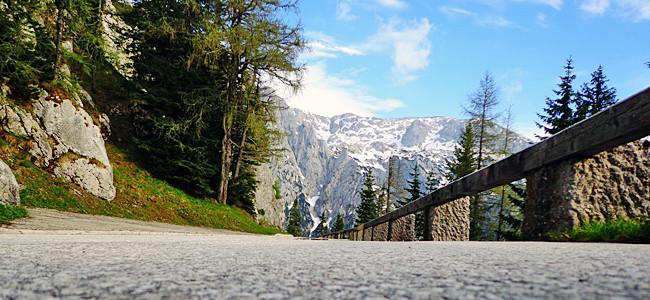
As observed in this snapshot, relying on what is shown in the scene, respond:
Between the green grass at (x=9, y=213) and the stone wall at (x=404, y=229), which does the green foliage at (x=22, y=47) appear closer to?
the green grass at (x=9, y=213)

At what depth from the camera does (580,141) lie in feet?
11.1

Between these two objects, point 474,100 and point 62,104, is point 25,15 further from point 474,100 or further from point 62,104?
point 474,100

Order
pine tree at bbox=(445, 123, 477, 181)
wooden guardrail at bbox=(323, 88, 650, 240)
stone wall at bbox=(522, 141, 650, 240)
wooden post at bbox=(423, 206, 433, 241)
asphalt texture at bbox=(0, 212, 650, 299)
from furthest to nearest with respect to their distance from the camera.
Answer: pine tree at bbox=(445, 123, 477, 181) < wooden post at bbox=(423, 206, 433, 241) < stone wall at bbox=(522, 141, 650, 240) < wooden guardrail at bbox=(323, 88, 650, 240) < asphalt texture at bbox=(0, 212, 650, 299)

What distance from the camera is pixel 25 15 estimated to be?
1455 cm

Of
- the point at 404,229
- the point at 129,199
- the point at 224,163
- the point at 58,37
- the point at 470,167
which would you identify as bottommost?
the point at 129,199

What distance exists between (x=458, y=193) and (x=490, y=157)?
25541 mm

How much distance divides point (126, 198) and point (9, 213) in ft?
26.4

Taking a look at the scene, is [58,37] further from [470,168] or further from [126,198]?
[470,168]

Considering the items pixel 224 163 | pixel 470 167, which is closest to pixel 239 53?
pixel 224 163

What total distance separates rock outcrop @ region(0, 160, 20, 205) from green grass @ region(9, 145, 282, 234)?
5.01ft

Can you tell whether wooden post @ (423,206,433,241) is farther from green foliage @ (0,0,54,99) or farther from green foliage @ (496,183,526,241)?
green foliage @ (496,183,526,241)

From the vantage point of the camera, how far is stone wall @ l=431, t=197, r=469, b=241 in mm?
6012

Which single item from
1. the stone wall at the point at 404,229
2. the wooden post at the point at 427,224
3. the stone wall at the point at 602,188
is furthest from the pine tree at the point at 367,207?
the stone wall at the point at 602,188

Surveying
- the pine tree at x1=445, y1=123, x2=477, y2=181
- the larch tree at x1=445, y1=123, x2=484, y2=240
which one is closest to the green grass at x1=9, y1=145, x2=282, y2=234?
the larch tree at x1=445, y1=123, x2=484, y2=240
